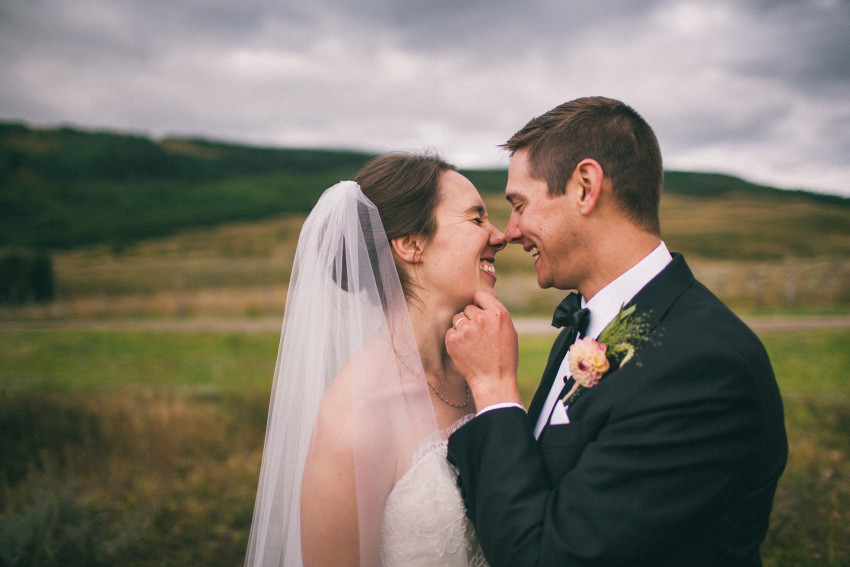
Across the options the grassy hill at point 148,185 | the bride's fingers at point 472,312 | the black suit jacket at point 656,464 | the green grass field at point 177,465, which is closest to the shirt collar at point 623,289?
the black suit jacket at point 656,464

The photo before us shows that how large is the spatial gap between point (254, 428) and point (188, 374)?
5.22 m

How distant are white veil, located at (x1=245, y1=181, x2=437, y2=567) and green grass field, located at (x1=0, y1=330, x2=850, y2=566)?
328 centimetres

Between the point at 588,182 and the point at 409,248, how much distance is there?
109cm

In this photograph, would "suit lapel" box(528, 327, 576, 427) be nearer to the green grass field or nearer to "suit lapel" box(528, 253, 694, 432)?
"suit lapel" box(528, 253, 694, 432)

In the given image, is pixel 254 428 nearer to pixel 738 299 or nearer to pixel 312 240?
pixel 312 240

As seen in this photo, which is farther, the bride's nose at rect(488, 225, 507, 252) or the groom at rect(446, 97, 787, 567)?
the bride's nose at rect(488, 225, 507, 252)

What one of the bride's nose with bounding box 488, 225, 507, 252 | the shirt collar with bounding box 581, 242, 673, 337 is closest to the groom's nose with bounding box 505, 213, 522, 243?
the bride's nose with bounding box 488, 225, 507, 252

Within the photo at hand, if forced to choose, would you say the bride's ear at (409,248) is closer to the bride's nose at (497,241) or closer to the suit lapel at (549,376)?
the bride's nose at (497,241)

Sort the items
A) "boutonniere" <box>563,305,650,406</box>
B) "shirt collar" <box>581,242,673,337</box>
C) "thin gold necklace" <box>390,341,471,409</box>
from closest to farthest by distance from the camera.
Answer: "boutonniere" <box>563,305,650,406</box>
"shirt collar" <box>581,242,673,337</box>
"thin gold necklace" <box>390,341,471,409</box>

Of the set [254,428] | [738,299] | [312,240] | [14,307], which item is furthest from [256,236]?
[312,240]

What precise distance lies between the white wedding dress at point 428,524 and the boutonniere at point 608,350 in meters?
0.77

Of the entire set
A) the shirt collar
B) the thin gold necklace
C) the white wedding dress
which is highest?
the shirt collar

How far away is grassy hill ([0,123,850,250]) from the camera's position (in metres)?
65.4

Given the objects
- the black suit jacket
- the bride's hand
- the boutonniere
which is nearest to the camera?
the black suit jacket
